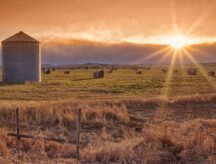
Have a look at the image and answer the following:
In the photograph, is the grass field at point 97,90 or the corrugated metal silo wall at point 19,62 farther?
the corrugated metal silo wall at point 19,62

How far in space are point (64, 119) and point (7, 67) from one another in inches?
1101

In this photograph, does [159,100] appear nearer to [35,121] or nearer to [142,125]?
[142,125]

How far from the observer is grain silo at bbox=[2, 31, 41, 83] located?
41594 millimetres

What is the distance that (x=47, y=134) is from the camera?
541 inches

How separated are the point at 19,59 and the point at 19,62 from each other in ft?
1.06

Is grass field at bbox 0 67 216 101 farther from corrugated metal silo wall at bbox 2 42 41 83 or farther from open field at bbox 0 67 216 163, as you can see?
open field at bbox 0 67 216 163

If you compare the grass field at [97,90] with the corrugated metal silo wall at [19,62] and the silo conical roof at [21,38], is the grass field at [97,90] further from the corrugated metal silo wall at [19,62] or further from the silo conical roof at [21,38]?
the silo conical roof at [21,38]

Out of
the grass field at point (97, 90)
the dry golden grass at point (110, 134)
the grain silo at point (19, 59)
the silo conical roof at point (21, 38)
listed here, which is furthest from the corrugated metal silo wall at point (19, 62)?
the dry golden grass at point (110, 134)

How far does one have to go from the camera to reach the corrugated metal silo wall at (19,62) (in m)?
41.6

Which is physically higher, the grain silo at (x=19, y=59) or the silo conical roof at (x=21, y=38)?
the silo conical roof at (x=21, y=38)

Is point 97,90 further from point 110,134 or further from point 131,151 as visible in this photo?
point 131,151

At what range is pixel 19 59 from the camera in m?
41.7

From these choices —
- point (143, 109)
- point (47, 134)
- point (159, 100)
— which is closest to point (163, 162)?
point (47, 134)

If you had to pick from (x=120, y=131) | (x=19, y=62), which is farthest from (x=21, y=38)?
(x=120, y=131)
